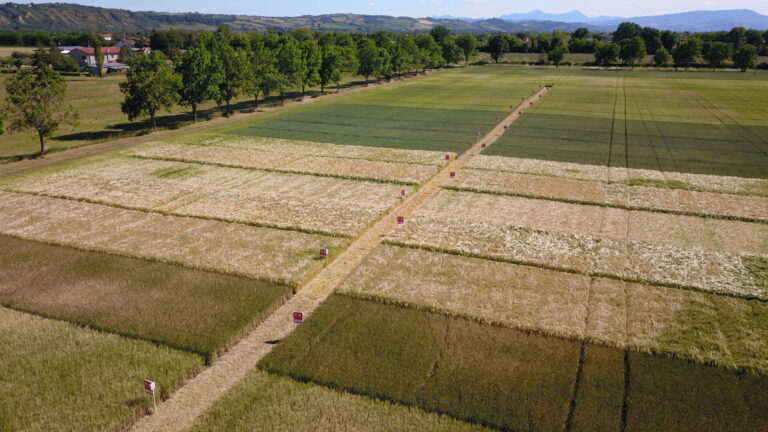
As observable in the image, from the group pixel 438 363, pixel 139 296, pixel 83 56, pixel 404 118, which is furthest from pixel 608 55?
pixel 139 296

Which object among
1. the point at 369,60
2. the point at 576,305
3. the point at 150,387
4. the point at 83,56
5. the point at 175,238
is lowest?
the point at 150,387

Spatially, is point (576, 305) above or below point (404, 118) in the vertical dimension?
below

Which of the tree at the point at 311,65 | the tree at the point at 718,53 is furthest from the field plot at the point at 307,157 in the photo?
the tree at the point at 718,53

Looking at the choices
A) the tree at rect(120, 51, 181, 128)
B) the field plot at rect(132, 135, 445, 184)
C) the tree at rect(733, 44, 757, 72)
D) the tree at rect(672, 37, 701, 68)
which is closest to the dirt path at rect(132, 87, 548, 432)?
the field plot at rect(132, 135, 445, 184)

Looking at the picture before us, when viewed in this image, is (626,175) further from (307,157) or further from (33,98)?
(33,98)

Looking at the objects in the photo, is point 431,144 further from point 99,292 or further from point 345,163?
point 99,292

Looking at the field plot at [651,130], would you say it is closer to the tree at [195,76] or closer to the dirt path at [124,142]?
the dirt path at [124,142]

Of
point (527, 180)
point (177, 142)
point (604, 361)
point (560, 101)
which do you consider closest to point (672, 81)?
point (560, 101)
